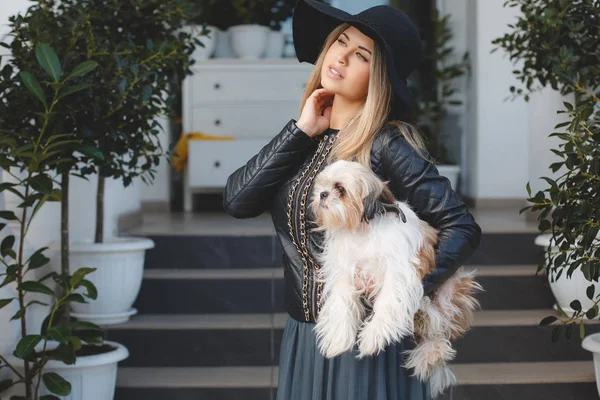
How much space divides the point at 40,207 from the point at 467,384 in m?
1.83

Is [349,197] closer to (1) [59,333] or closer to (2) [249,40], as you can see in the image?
(1) [59,333]

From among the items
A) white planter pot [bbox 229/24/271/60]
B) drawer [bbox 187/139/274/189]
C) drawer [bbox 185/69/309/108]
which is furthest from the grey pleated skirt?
white planter pot [bbox 229/24/271/60]

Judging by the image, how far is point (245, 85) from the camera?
636 centimetres

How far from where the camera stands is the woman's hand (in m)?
1.66

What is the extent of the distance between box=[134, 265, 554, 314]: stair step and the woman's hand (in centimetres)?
240

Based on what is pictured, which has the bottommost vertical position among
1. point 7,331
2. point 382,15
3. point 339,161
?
point 7,331

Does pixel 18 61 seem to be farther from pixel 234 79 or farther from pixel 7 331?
pixel 234 79

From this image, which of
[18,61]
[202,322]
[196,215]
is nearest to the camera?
[18,61]

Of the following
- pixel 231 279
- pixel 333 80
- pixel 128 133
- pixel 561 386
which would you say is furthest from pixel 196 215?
pixel 333 80

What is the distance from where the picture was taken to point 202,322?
12.6 feet

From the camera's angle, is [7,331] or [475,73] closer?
[7,331]

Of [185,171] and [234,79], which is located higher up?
[234,79]

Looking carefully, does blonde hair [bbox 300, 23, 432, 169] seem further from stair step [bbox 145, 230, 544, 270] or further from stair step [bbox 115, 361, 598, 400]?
stair step [bbox 145, 230, 544, 270]

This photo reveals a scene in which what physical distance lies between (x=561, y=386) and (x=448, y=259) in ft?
7.12
